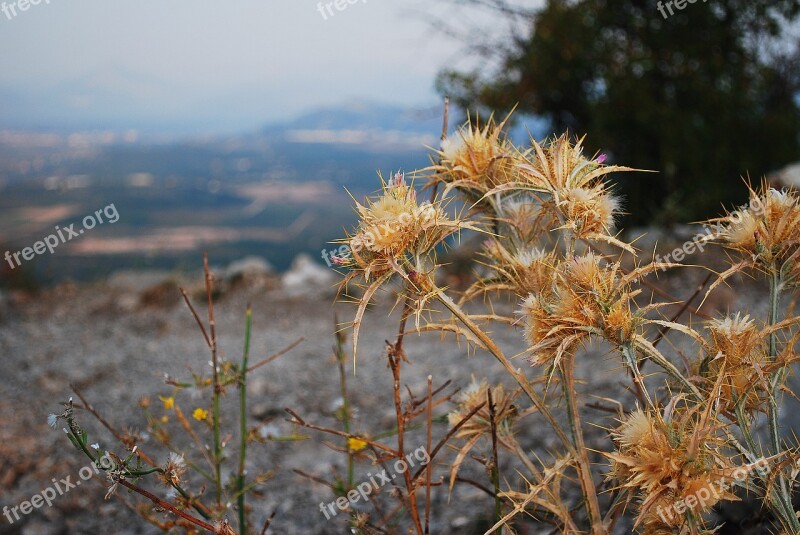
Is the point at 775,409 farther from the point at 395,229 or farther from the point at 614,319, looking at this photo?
Result: the point at 395,229

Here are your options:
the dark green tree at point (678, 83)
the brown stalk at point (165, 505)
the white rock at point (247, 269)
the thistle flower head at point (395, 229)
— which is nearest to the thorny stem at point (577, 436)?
the thistle flower head at point (395, 229)

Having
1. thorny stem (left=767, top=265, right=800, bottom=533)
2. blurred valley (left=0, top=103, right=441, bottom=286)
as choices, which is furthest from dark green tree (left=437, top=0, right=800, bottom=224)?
thorny stem (left=767, top=265, right=800, bottom=533)

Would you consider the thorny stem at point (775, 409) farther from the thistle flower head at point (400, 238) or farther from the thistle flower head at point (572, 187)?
the thistle flower head at point (400, 238)

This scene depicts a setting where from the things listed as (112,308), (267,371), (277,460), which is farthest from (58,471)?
(112,308)

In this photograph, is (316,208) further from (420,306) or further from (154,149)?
(420,306)

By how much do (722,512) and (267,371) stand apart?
336cm

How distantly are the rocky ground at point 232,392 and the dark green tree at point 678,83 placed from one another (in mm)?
2052

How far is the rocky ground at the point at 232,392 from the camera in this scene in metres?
2.95

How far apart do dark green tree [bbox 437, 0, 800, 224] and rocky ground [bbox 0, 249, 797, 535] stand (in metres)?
2.05

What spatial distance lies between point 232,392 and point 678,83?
19.3 ft

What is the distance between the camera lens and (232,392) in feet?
15.1

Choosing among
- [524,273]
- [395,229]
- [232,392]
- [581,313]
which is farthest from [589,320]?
[232,392]

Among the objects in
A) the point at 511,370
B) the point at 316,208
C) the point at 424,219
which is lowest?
the point at 316,208

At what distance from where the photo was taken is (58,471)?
3500 mm
